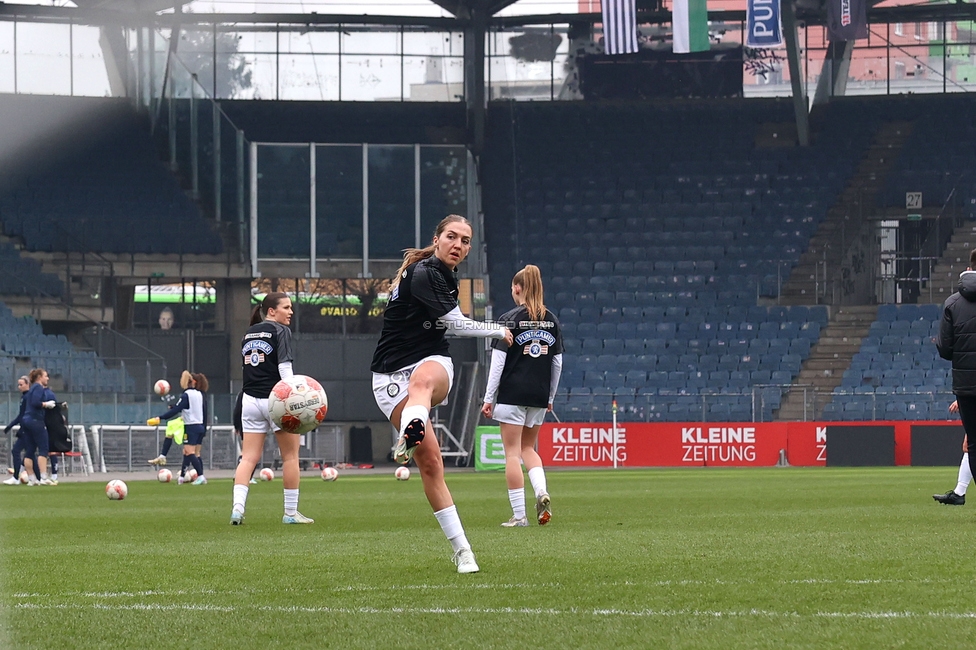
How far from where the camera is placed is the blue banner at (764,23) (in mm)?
36406

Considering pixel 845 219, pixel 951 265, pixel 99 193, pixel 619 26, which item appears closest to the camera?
pixel 619 26

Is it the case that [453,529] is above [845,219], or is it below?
below

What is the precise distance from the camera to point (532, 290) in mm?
11758

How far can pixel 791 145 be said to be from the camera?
4438cm

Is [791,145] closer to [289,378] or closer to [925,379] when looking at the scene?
[925,379]

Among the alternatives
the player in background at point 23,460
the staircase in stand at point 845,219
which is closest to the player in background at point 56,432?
the player in background at point 23,460

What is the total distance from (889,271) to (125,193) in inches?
849

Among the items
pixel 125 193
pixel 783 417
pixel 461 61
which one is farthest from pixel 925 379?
pixel 125 193

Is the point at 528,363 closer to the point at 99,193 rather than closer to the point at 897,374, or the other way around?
the point at 897,374

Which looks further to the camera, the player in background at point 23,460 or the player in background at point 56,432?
the player in background at point 56,432

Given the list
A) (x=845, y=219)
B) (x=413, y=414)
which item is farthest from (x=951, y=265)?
(x=413, y=414)

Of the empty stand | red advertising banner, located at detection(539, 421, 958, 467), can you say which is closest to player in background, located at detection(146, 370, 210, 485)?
red advertising banner, located at detection(539, 421, 958, 467)

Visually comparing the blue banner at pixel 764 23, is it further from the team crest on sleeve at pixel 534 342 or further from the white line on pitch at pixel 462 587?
the white line on pitch at pixel 462 587

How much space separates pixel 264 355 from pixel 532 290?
2.65 meters
